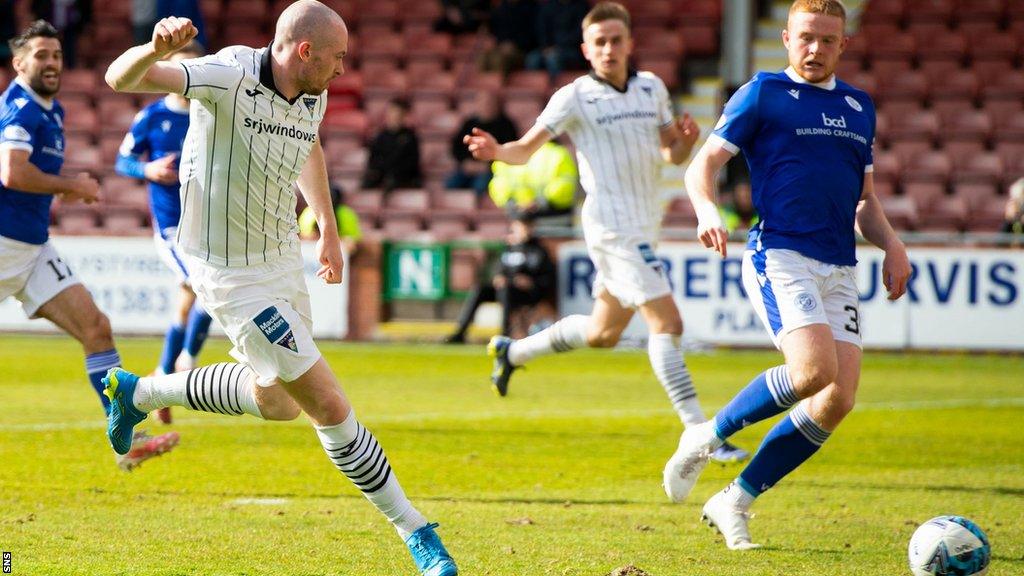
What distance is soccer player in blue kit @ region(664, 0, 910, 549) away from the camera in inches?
238

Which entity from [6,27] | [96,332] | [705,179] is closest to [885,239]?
[705,179]

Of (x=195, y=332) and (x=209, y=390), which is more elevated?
(x=209, y=390)

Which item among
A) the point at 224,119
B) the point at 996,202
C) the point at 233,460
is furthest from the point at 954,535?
the point at 996,202

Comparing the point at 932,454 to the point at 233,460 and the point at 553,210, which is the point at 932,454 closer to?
the point at 233,460

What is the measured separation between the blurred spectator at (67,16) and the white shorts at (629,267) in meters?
16.3

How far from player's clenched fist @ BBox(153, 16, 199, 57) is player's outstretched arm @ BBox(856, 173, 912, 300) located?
3005 millimetres

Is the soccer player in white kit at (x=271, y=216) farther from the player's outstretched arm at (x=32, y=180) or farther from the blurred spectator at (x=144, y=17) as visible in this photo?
the blurred spectator at (x=144, y=17)

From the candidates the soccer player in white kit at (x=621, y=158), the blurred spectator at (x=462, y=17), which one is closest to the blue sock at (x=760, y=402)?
the soccer player in white kit at (x=621, y=158)

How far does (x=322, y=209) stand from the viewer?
5.71 meters

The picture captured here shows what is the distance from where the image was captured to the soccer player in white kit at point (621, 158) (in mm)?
8586

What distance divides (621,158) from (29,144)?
133 inches

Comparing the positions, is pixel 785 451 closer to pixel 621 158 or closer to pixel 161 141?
pixel 621 158

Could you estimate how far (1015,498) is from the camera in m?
7.39

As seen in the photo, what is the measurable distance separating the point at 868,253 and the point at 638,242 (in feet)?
26.1
